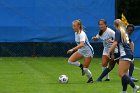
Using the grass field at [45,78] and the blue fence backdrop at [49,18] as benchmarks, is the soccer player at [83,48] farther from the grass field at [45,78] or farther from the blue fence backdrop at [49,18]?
the blue fence backdrop at [49,18]

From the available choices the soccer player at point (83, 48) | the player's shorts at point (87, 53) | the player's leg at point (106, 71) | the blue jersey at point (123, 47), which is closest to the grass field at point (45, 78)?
the player's leg at point (106, 71)

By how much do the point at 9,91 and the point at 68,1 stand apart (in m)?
A: 13.9

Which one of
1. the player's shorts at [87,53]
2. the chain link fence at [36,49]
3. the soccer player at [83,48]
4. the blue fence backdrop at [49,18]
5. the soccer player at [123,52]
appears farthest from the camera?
the chain link fence at [36,49]

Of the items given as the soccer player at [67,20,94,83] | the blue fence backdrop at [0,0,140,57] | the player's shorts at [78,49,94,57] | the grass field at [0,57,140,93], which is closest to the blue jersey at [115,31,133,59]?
the grass field at [0,57,140,93]

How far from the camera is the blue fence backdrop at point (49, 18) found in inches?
1017

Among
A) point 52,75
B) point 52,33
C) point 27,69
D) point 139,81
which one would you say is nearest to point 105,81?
point 139,81

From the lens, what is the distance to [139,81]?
52.2ft

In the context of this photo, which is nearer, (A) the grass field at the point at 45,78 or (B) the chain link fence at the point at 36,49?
(A) the grass field at the point at 45,78

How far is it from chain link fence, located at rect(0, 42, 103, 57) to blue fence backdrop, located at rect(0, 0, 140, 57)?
0.69 metres

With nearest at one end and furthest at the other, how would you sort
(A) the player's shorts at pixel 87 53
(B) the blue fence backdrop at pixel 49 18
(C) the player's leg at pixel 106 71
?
(A) the player's shorts at pixel 87 53
(C) the player's leg at pixel 106 71
(B) the blue fence backdrop at pixel 49 18

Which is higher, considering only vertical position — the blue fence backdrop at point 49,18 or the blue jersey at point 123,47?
the blue fence backdrop at point 49,18

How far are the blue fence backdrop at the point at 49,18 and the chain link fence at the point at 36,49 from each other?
688 mm

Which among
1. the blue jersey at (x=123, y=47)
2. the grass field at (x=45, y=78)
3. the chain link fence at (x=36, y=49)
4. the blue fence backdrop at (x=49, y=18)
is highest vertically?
the blue fence backdrop at (x=49, y=18)

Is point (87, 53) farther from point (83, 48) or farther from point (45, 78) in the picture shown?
point (45, 78)
